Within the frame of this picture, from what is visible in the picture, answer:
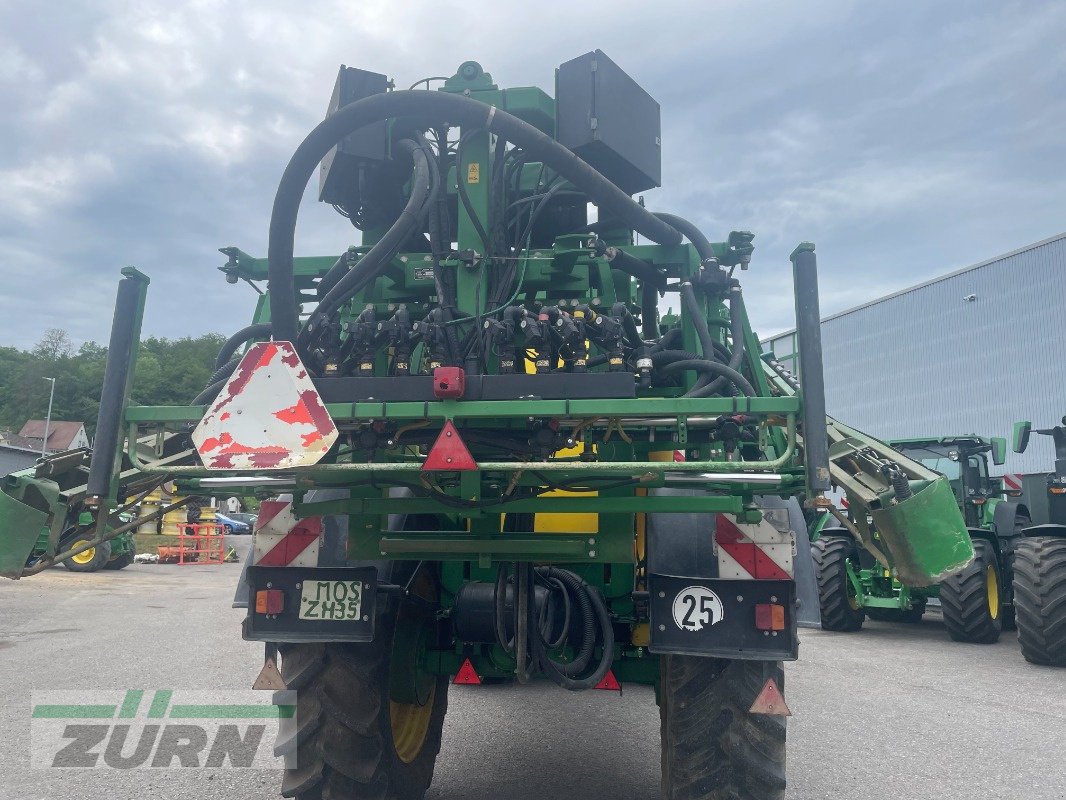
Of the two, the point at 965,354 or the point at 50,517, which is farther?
the point at 965,354

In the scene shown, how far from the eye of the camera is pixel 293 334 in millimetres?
3643

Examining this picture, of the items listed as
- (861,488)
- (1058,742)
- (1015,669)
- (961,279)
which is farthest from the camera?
(961,279)

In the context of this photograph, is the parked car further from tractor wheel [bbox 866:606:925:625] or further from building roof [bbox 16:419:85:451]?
tractor wheel [bbox 866:606:925:625]

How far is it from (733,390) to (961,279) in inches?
1212

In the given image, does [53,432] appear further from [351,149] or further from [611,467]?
[611,467]

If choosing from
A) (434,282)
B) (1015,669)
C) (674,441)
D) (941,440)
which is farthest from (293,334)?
(941,440)

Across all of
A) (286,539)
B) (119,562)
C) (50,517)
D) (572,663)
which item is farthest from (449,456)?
(119,562)

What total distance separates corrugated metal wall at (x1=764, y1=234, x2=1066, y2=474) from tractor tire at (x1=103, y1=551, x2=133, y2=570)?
1848 cm

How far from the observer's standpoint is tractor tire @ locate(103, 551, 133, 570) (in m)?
21.1

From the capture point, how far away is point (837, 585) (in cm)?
1187

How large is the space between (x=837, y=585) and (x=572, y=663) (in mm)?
9024

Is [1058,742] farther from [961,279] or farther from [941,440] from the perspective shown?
[961,279]

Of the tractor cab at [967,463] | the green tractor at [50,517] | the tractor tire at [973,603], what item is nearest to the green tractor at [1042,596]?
the tractor tire at [973,603]

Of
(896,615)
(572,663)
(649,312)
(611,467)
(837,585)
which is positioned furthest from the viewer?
(896,615)
